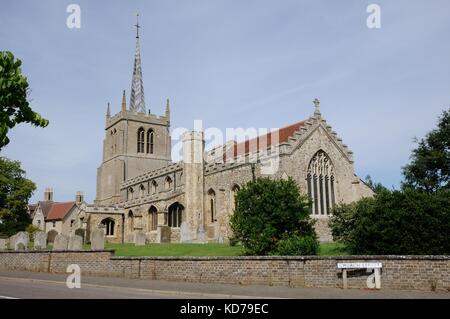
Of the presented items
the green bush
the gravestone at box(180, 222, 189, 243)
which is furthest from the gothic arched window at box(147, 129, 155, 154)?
the green bush

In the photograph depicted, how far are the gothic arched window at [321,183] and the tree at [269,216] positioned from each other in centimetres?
1309

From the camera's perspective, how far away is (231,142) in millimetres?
45344

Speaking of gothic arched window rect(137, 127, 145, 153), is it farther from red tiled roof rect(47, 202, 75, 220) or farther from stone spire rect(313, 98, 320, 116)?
stone spire rect(313, 98, 320, 116)

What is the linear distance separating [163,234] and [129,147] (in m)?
26.3

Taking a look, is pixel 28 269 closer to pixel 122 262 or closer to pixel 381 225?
pixel 122 262

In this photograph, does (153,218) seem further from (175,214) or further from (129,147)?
(129,147)

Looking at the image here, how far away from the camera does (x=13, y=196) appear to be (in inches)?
1882

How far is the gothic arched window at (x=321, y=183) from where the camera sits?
3425 cm

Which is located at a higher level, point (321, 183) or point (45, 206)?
point (45, 206)

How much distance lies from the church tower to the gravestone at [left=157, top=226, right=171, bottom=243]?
22.9 metres

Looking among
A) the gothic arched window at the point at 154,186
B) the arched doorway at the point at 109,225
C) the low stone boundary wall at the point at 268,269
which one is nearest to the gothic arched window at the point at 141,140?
the gothic arched window at the point at 154,186

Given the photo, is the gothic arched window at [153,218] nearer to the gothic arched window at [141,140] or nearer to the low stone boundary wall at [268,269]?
the low stone boundary wall at [268,269]

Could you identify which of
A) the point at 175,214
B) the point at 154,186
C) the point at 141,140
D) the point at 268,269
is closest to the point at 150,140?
the point at 141,140

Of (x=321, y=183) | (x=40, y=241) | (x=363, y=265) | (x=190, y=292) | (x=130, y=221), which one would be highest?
(x=321, y=183)
